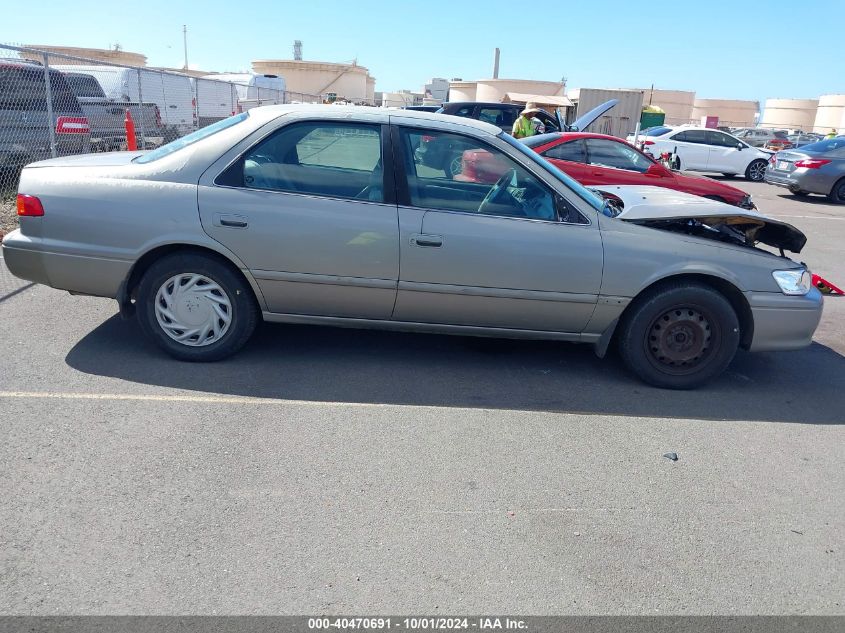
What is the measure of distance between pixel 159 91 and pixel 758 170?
1710 centimetres

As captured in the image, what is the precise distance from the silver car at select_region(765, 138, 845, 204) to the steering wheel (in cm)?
1458

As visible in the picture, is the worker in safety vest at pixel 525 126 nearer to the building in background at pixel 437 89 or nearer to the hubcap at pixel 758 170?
the hubcap at pixel 758 170

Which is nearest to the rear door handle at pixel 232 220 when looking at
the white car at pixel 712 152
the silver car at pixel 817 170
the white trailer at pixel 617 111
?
the silver car at pixel 817 170

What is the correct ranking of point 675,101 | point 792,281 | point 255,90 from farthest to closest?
point 675,101 → point 255,90 → point 792,281

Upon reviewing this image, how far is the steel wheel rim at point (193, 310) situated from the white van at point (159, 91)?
12078mm

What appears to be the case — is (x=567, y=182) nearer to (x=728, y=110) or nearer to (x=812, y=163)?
(x=812, y=163)

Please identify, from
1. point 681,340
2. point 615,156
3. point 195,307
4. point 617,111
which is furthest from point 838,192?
point 195,307

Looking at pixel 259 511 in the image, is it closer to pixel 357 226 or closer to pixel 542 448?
pixel 542 448

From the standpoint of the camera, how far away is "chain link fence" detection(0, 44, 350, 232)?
8727mm

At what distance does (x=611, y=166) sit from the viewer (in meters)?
10.2

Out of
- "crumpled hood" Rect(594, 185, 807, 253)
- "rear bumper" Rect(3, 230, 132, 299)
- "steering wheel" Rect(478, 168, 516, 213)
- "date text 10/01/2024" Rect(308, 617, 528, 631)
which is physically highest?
"steering wheel" Rect(478, 168, 516, 213)

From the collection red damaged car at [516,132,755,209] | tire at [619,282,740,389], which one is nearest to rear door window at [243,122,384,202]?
tire at [619,282,740,389]

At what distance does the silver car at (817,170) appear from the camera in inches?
629

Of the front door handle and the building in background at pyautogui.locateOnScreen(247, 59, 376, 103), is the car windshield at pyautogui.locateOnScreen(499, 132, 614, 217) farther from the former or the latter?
the building in background at pyautogui.locateOnScreen(247, 59, 376, 103)
